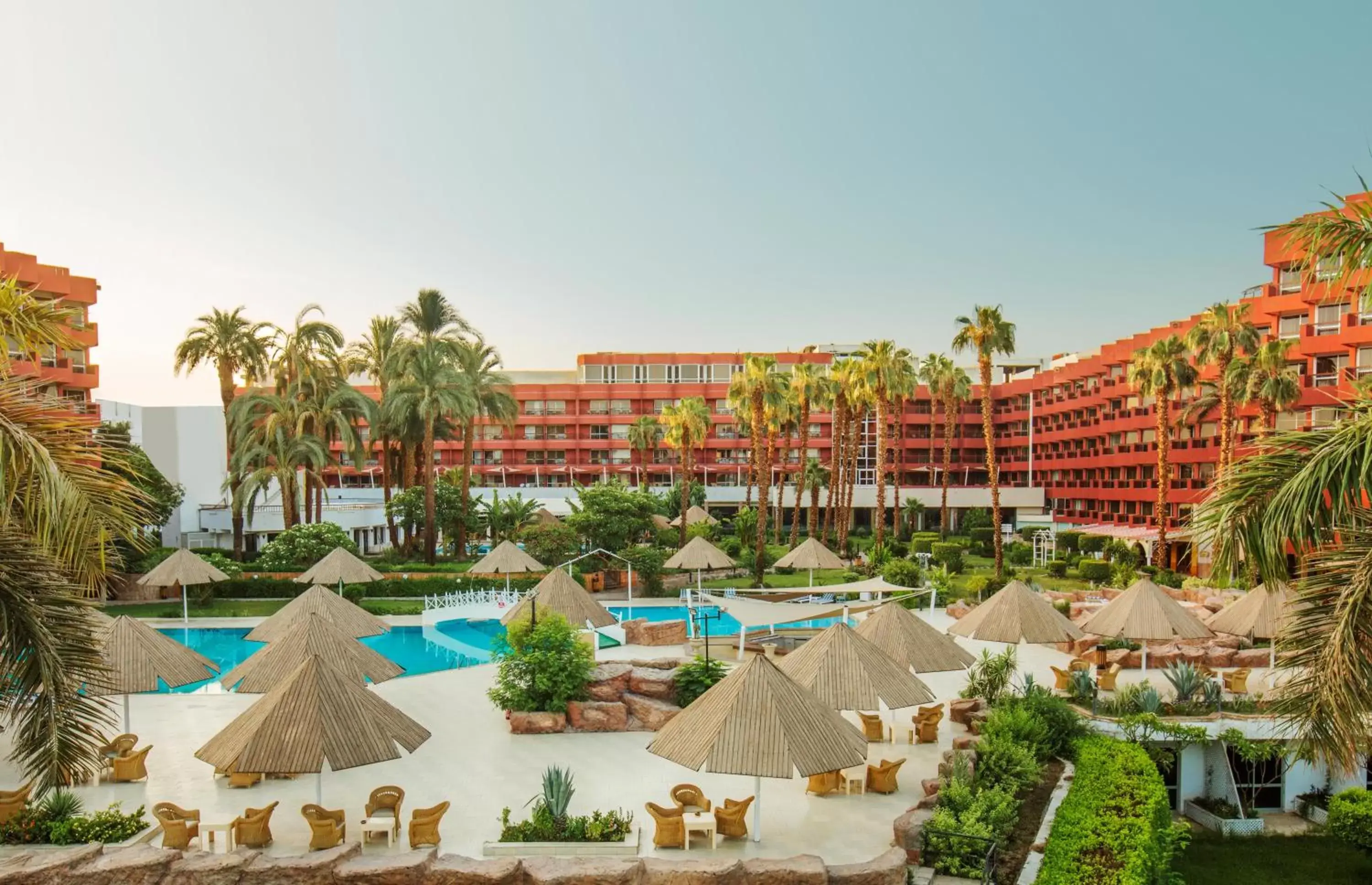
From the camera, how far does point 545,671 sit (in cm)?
1686

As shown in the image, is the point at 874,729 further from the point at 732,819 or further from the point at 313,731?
the point at 313,731

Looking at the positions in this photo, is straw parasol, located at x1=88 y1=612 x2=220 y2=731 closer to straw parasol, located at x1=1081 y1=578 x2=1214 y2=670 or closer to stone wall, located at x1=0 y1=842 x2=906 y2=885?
stone wall, located at x1=0 y1=842 x2=906 y2=885

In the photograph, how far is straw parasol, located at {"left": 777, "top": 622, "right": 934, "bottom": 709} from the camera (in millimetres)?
13523

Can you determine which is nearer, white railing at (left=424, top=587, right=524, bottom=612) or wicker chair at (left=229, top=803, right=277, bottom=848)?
wicker chair at (left=229, top=803, right=277, bottom=848)

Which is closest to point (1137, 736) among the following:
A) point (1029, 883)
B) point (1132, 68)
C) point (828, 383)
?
point (1029, 883)

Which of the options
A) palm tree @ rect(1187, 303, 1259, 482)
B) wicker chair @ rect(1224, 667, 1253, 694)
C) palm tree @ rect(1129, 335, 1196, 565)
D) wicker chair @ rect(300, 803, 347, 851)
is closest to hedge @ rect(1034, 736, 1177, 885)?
wicker chair @ rect(1224, 667, 1253, 694)

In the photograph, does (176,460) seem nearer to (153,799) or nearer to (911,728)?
(153,799)

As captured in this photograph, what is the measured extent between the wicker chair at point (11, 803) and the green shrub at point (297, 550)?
2197 cm

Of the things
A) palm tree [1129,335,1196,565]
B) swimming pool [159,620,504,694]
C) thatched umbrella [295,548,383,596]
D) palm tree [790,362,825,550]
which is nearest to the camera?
swimming pool [159,620,504,694]

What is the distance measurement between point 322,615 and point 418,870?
8763mm

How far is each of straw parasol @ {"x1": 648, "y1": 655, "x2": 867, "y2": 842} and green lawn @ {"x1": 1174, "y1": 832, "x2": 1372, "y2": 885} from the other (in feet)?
24.9

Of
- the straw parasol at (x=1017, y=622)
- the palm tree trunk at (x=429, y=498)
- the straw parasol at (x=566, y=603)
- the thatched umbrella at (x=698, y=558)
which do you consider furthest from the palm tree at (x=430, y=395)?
the straw parasol at (x=1017, y=622)

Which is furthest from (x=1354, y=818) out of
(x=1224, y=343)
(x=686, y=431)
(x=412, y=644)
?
(x=686, y=431)

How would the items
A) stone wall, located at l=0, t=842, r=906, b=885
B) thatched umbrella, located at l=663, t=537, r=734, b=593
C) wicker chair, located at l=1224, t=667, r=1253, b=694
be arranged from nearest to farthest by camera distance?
stone wall, located at l=0, t=842, r=906, b=885 < wicker chair, located at l=1224, t=667, r=1253, b=694 < thatched umbrella, located at l=663, t=537, r=734, b=593
